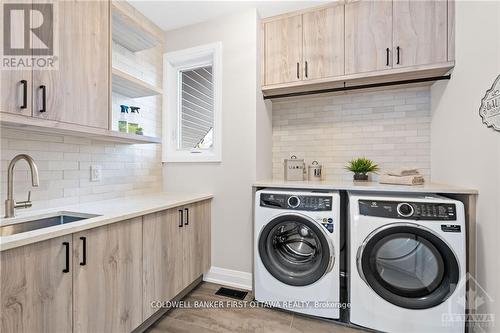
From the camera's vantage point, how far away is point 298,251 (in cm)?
188

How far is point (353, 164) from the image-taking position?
2.35 meters

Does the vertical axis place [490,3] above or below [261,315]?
above

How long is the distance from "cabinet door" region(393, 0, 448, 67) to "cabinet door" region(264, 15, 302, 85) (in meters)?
0.81

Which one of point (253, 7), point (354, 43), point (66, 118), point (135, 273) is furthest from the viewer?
point (253, 7)

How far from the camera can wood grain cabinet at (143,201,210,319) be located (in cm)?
158

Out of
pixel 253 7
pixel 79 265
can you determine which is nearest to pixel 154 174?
pixel 79 265

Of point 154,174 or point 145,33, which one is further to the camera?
point 154,174

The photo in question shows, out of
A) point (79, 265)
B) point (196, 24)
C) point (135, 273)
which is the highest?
point (196, 24)

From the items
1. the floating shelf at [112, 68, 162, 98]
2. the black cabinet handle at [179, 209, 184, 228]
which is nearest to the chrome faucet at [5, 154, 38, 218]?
the floating shelf at [112, 68, 162, 98]

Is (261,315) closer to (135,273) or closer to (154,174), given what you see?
(135,273)

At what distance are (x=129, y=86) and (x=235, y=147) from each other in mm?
1022

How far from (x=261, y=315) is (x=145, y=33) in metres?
2.43

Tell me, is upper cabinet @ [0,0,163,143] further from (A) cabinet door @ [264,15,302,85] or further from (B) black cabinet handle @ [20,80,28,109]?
(A) cabinet door @ [264,15,302,85]

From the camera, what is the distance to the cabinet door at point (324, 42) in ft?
6.94
